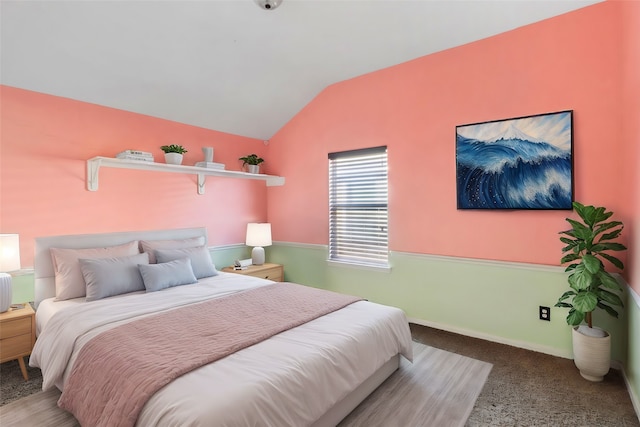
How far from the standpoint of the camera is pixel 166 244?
134 inches

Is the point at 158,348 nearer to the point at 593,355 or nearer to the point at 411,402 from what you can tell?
the point at 411,402

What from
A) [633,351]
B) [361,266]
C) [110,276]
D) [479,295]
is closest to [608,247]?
[633,351]

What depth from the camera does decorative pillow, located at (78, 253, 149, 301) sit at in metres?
2.63

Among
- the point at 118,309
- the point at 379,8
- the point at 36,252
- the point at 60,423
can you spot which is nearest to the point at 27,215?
the point at 36,252

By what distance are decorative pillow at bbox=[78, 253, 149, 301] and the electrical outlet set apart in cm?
352

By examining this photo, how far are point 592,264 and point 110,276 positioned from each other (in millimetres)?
3666

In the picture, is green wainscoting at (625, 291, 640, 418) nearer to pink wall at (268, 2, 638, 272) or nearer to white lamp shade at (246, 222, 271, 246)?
pink wall at (268, 2, 638, 272)

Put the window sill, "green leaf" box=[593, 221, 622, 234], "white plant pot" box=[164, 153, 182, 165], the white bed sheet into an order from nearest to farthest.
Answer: the white bed sheet → "green leaf" box=[593, 221, 622, 234] → "white plant pot" box=[164, 153, 182, 165] → the window sill

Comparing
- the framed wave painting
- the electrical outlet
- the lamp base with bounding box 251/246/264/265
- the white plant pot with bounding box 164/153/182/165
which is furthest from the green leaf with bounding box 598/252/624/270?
the white plant pot with bounding box 164/153/182/165

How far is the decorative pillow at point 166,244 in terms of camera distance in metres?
3.24

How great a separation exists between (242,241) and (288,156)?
1373 millimetres

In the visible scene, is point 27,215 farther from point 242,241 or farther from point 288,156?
point 288,156

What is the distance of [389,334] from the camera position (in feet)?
7.48

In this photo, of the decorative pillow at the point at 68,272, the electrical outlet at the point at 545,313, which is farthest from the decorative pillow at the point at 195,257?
the electrical outlet at the point at 545,313
